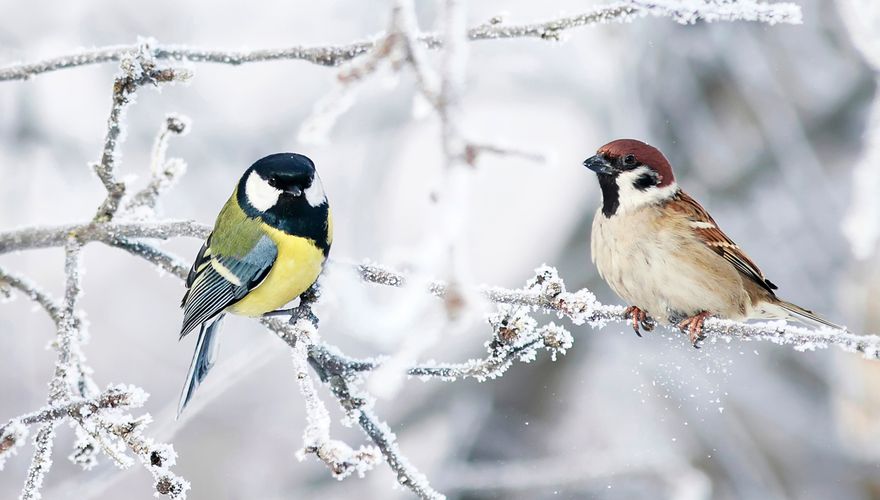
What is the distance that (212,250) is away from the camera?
315 centimetres

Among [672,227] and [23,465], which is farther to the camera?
[23,465]

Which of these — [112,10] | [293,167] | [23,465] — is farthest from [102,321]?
[293,167]

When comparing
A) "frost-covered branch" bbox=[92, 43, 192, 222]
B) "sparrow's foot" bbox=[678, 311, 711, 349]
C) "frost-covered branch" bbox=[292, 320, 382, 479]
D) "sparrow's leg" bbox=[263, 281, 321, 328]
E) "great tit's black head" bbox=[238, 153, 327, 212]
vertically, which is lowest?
"frost-covered branch" bbox=[292, 320, 382, 479]

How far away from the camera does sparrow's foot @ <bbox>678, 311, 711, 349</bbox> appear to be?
327 cm

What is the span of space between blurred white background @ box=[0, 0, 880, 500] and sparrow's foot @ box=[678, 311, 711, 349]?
76.3 inches

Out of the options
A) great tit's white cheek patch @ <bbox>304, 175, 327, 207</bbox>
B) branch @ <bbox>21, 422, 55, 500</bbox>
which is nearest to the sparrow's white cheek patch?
great tit's white cheek patch @ <bbox>304, 175, 327, 207</bbox>

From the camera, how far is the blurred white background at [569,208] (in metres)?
5.85

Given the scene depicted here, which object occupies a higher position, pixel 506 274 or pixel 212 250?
pixel 506 274

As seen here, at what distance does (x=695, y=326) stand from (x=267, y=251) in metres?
1.62

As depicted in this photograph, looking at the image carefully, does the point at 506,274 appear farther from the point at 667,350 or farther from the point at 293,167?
the point at 293,167

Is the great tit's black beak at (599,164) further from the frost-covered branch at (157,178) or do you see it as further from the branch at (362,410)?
the frost-covered branch at (157,178)

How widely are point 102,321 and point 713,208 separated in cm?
565

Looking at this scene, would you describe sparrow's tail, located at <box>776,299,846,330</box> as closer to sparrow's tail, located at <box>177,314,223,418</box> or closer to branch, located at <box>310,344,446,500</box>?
branch, located at <box>310,344,446,500</box>

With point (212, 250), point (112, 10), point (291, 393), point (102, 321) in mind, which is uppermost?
point (112, 10)
